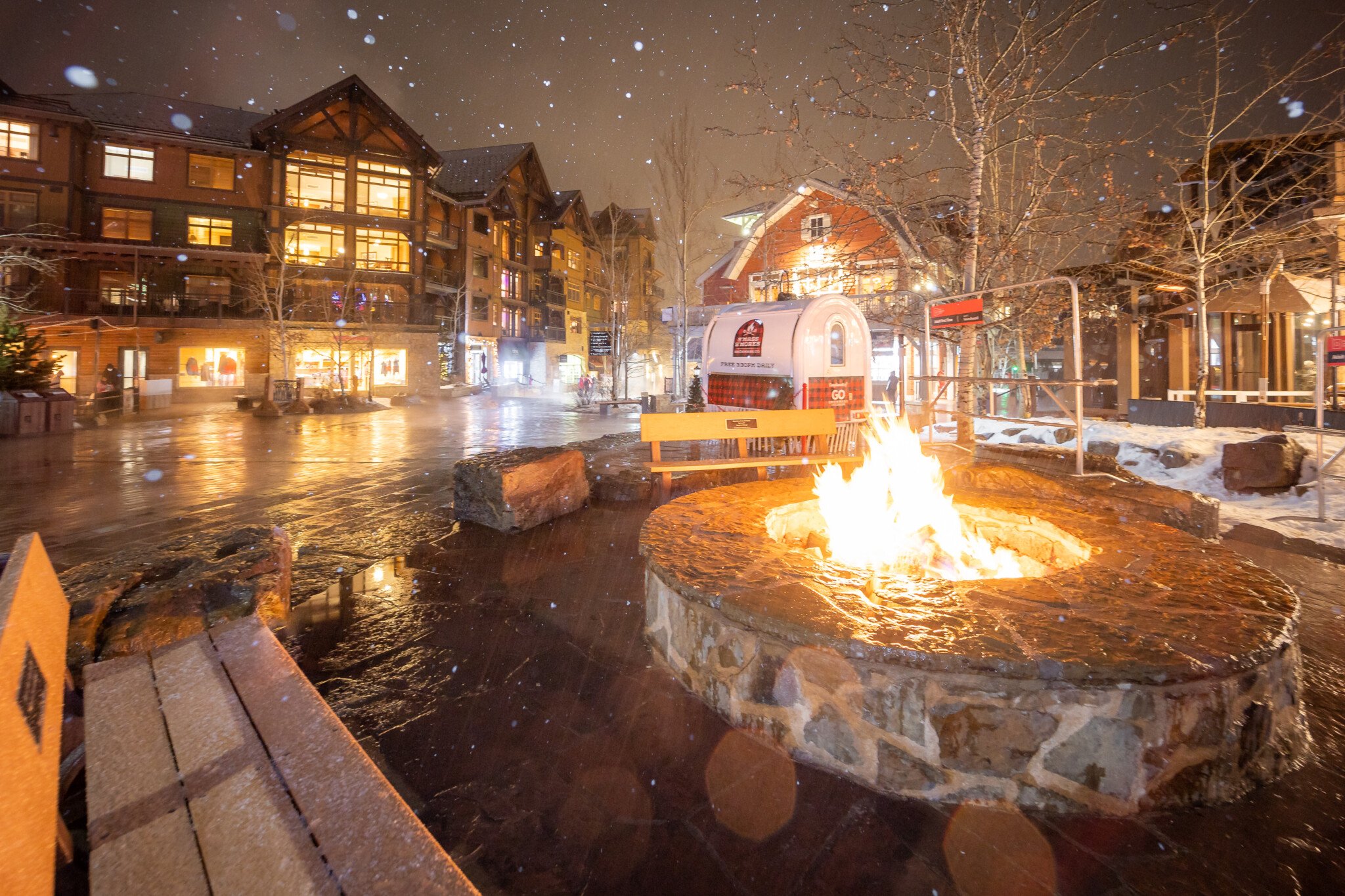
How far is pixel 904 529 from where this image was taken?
15.3ft

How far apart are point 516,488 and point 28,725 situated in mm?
→ 5190

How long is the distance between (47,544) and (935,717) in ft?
26.8

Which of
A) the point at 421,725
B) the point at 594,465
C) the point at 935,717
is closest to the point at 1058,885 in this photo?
the point at 935,717

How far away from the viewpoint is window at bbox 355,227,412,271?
35469mm

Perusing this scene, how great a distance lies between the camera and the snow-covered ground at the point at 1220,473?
7.22 m

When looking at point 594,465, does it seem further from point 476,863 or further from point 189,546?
point 476,863

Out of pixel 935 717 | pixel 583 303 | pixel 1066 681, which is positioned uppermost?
pixel 583 303

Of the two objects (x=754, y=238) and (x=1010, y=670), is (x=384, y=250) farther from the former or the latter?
(x=1010, y=670)

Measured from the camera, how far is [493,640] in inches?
160

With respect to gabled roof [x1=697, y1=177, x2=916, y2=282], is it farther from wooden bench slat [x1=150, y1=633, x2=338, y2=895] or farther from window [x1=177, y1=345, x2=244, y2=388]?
window [x1=177, y1=345, x2=244, y2=388]

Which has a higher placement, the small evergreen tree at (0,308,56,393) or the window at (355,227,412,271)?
the window at (355,227,412,271)

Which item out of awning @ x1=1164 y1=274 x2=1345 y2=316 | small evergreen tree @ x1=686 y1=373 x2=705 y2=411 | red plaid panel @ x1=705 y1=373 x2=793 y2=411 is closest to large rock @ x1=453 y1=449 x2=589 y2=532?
red plaid panel @ x1=705 y1=373 x2=793 y2=411

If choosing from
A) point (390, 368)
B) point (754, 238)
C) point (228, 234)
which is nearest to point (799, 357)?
point (754, 238)

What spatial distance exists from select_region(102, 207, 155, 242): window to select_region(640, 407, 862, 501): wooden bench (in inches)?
1508
